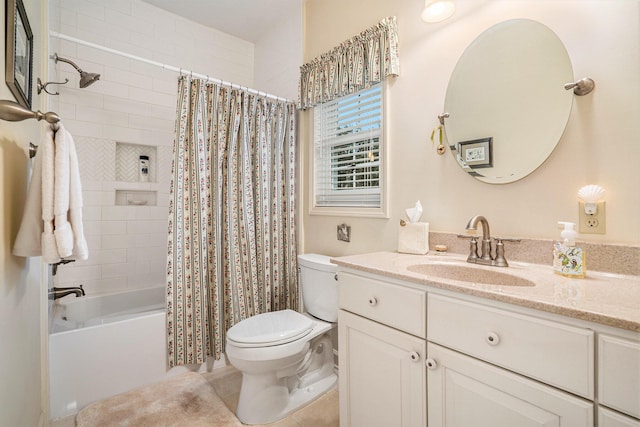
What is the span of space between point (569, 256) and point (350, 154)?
131 centimetres

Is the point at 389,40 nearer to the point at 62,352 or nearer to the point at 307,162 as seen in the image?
the point at 307,162

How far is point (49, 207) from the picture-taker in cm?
89

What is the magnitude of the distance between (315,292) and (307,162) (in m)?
1.02

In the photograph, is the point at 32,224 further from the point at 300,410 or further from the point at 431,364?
the point at 300,410

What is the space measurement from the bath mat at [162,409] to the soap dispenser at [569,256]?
5.33 ft

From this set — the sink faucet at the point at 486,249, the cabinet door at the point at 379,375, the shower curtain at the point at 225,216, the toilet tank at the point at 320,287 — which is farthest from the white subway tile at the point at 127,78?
the sink faucet at the point at 486,249

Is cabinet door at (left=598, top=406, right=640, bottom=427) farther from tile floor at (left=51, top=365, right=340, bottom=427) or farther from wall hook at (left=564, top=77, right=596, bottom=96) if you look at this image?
tile floor at (left=51, top=365, right=340, bottom=427)

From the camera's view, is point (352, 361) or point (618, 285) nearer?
point (618, 285)

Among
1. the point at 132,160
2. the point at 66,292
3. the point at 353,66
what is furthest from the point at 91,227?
the point at 353,66

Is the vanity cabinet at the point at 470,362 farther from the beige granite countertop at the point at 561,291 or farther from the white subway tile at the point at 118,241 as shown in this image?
the white subway tile at the point at 118,241

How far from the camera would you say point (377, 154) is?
181cm

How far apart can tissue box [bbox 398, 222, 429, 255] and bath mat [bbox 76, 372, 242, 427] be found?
1262 millimetres

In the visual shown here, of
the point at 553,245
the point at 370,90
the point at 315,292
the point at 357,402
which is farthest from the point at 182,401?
the point at 370,90

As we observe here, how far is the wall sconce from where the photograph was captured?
130cm
